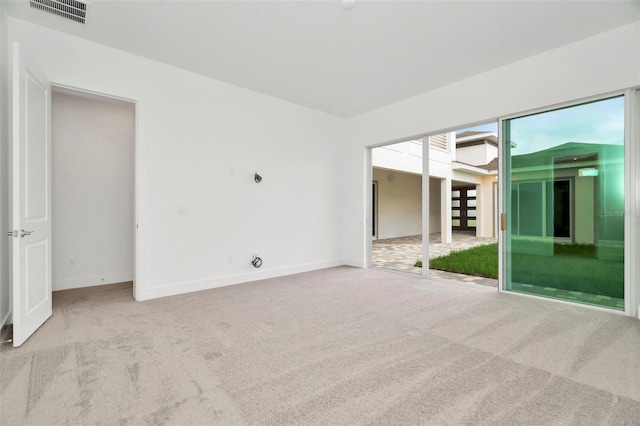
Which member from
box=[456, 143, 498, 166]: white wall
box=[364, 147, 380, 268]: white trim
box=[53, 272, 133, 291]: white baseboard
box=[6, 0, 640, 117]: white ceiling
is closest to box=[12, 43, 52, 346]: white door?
box=[6, 0, 640, 117]: white ceiling

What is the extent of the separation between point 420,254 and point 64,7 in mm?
7335

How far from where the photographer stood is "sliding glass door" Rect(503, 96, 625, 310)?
3275 millimetres

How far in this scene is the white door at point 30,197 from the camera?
244 centimetres

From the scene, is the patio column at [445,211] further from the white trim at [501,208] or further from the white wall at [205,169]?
the white wall at [205,169]

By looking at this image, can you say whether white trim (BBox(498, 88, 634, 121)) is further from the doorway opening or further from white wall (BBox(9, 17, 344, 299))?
white wall (BBox(9, 17, 344, 299))

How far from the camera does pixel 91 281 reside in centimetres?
446

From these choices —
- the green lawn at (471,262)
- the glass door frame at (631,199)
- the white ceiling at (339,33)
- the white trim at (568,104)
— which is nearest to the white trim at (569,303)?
the glass door frame at (631,199)

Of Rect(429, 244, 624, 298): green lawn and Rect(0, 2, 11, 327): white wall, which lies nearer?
A: Rect(0, 2, 11, 327): white wall

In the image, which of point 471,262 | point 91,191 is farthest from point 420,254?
point 91,191

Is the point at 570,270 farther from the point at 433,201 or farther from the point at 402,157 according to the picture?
the point at 402,157

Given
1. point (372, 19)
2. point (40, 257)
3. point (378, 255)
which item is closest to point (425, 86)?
point (372, 19)

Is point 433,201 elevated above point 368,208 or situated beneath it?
elevated above

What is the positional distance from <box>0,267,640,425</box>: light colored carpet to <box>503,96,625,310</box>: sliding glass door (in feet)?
1.39

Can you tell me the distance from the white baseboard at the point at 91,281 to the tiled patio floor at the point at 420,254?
4.42m
